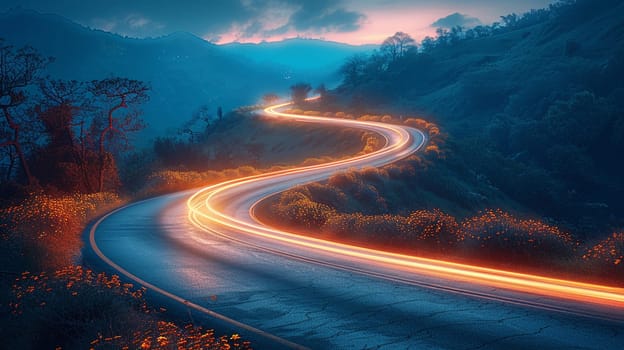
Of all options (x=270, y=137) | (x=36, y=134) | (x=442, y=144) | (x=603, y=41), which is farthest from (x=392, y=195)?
(x=603, y=41)

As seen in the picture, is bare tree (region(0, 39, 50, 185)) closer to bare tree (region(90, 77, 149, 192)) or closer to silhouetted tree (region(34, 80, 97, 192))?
silhouetted tree (region(34, 80, 97, 192))

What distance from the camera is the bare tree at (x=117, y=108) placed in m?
26.8

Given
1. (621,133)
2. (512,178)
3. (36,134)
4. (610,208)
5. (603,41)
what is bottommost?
(610,208)

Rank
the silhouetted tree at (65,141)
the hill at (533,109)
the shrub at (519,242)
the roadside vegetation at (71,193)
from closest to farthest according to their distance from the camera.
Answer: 1. the roadside vegetation at (71,193)
2. the shrub at (519,242)
3. the silhouetted tree at (65,141)
4. the hill at (533,109)

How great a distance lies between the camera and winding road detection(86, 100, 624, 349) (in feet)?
20.7

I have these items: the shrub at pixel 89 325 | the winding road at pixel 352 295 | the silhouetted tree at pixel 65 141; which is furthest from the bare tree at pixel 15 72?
the shrub at pixel 89 325

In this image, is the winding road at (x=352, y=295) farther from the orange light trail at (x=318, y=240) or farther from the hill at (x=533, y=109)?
the hill at (x=533, y=109)

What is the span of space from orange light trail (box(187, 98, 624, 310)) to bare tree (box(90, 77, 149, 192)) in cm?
652

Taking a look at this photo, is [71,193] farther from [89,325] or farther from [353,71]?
[353,71]

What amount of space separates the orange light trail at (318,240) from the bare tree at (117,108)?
6522 millimetres

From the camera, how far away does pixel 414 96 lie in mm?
123000

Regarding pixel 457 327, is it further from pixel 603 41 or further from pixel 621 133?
pixel 603 41

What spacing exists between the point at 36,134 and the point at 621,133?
69.7m

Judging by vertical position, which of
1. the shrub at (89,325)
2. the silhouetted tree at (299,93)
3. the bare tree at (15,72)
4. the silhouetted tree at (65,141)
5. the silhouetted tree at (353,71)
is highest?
the silhouetted tree at (353,71)
